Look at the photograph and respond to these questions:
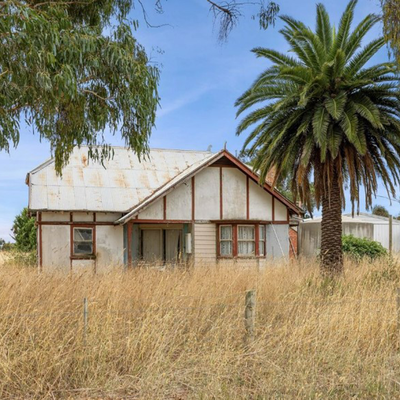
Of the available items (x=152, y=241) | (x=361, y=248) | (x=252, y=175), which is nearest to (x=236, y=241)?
(x=252, y=175)

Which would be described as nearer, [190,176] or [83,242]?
[190,176]

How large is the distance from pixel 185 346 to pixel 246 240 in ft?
45.0

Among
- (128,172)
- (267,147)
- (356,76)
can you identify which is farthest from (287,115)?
(128,172)

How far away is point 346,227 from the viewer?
103 feet

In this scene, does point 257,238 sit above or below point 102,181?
below

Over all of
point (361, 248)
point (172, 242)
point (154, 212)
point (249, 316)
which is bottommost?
point (249, 316)

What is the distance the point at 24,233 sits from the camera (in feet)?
103

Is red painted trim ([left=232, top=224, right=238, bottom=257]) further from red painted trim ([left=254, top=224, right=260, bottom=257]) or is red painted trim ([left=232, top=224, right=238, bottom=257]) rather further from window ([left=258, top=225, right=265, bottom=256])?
window ([left=258, top=225, right=265, bottom=256])

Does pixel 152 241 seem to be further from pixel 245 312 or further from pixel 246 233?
pixel 245 312

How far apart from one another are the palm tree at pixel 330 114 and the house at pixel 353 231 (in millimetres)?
13611

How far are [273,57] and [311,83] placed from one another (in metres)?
2.36

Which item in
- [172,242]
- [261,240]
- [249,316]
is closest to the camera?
[249,316]

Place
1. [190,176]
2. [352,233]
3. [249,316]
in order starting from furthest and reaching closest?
[352,233] → [190,176] → [249,316]

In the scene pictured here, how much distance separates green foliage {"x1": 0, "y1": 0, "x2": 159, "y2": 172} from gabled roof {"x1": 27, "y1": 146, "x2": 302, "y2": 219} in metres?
6.79
